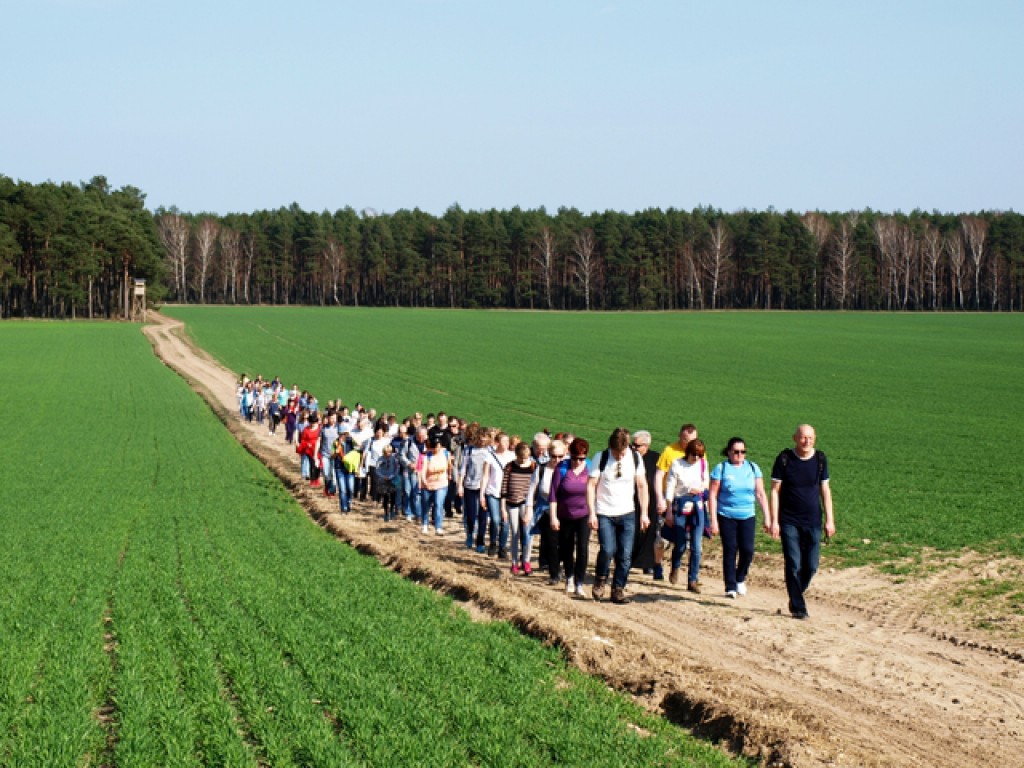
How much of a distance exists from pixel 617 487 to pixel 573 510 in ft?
2.56

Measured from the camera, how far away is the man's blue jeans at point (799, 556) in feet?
36.8

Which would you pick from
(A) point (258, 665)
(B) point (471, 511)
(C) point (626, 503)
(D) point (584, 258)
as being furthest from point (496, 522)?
(D) point (584, 258)

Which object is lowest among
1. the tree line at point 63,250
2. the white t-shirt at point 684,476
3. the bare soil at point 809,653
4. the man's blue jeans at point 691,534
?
the bare soil at point 809,653

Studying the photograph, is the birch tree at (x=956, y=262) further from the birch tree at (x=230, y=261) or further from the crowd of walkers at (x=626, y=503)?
the crowd of walkers at (x=626, y=503)

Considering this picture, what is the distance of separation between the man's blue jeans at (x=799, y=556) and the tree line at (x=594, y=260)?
113 m

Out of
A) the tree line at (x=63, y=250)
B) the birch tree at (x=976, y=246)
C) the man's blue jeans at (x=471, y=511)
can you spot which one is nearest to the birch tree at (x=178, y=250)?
the tree line at (x=63, y=250)

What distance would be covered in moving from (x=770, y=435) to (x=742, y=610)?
19.2 m

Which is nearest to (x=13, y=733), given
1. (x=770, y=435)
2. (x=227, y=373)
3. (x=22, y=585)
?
(x=22, y=585)

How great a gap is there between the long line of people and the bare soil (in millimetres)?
417

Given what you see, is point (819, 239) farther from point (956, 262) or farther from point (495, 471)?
point (495, 471)

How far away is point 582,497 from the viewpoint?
12352 mm

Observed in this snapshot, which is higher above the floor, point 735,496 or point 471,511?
point 735,496

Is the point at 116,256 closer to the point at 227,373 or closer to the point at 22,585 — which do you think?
the point at 227,373

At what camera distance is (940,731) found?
775cm
